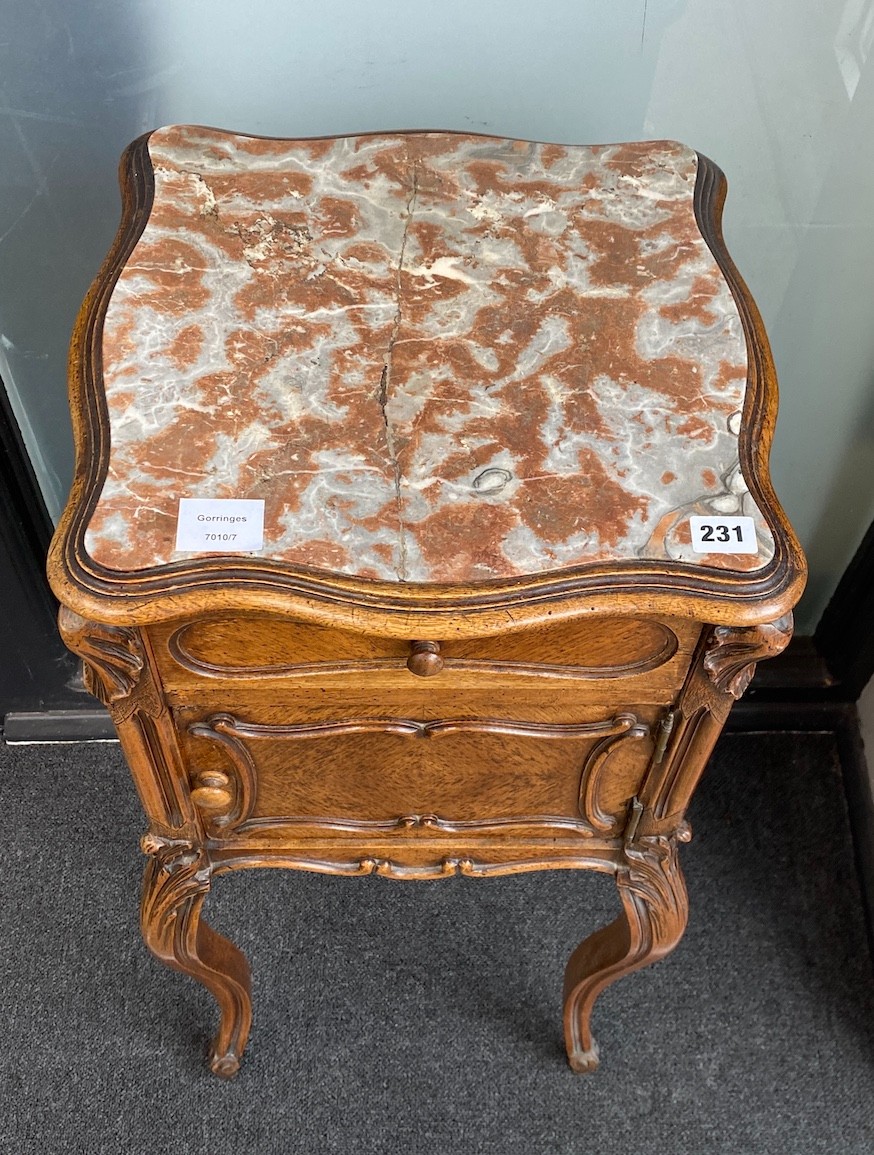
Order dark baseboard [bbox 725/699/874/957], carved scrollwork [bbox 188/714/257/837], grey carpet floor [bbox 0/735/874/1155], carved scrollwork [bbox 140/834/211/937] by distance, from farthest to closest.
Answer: dark baseboard [bbox 725/699/874/957]
grey carpet floor [bbox 0/735/874/1155]
carved scrollwork [bbox 140/834/211/937]
carved scrollwork [bbox 188/714/257/837]

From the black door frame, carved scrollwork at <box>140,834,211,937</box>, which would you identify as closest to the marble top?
carved scrollwork at <box>140,834,211,937</box>

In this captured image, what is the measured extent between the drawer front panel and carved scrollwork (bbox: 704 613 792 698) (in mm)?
72

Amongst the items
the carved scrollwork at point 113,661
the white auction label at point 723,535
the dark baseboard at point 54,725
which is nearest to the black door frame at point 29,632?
the dark baseboard at point 54,725

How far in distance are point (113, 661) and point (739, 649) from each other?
0.40 metres

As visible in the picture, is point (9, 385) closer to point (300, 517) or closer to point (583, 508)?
point (300, 517)

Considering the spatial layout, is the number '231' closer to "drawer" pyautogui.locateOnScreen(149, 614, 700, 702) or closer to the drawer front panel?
"drawer" pyautogui.locateOnScreen(149, 614, 700, 702)

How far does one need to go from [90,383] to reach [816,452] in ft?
3.12

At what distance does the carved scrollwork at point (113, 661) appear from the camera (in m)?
0.66

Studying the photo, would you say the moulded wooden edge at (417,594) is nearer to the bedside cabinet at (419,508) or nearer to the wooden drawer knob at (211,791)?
the bedside cabinet at (419,508)

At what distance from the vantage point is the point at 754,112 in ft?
3.53

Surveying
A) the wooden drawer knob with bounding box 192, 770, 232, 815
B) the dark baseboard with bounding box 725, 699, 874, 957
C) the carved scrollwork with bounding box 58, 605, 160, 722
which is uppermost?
the carved scrollwork with bounding box 58, 605, 160, 722

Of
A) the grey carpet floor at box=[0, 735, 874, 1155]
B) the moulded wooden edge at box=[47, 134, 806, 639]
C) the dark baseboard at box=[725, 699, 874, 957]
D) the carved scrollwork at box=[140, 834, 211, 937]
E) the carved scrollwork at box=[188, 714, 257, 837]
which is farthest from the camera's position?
the dark baseboard at box=[725, 699, 874, 957]

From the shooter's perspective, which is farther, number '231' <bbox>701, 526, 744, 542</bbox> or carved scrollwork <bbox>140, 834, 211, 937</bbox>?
carved scrollwork <bbox>140, 834, 211, 937</bbox>

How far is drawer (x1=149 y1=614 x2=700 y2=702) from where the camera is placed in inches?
27.2
